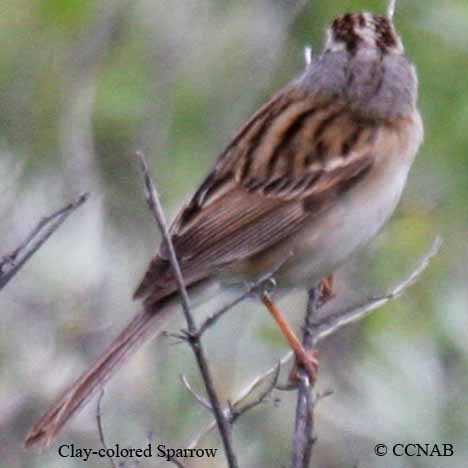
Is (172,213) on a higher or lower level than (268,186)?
higher

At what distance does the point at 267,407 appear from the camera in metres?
6.25

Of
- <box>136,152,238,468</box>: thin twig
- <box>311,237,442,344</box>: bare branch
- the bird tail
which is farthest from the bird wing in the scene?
<box>136,152,238,468</box>: thin twig

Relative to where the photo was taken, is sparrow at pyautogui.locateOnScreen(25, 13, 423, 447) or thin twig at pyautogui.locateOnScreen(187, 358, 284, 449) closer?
thin twig at pyautogui.locateOnScreen(187, 358, 284, 449)

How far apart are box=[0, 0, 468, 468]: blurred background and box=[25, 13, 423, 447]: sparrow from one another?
0.98ft

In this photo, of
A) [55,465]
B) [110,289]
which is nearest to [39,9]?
[110,289]

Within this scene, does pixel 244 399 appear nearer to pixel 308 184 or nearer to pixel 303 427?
pixel 303 427

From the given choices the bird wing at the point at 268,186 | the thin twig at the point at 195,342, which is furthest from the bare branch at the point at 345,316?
the thin twig at the point at 195,342

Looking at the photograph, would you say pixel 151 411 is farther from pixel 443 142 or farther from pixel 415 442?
pixel 443 142

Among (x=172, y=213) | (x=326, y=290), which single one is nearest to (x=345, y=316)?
(x=326, y=290)

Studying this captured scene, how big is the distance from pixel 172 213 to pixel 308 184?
101 cm

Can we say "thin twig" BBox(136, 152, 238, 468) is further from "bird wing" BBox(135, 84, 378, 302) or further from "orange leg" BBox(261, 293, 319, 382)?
"bird wing" BBox(135, 84, 378, 302)

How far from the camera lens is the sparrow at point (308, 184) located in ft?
17.5

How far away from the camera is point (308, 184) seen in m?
5.44

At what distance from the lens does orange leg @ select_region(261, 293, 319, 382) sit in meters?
5.27
